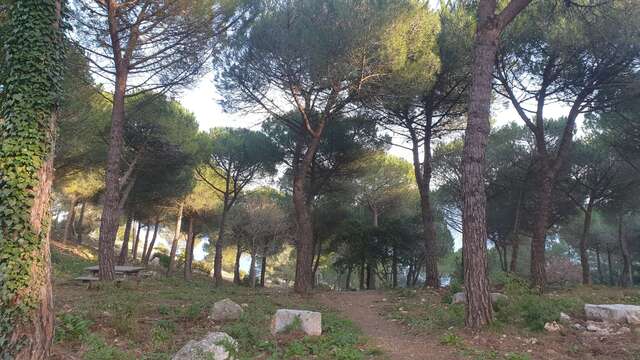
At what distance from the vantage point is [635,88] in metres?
12.1

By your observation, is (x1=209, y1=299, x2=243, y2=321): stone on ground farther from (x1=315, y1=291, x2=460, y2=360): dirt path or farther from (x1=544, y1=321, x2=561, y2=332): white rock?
(x1=544, y1=321, x2=561, y2=332): white rock

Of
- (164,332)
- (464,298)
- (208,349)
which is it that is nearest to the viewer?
(208,349)

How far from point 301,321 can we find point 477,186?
3271 millimetres

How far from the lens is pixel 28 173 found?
15.6 feet

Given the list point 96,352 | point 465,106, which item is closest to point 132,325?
point 96,352

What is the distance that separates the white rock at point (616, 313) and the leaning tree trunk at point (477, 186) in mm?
1771

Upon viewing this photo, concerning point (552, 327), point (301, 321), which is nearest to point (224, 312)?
point (301, 321)

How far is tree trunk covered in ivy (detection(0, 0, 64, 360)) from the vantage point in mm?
4484

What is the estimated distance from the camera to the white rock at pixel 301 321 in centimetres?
664

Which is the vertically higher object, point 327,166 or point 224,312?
point 327,166

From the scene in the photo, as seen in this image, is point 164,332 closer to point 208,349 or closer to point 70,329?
point 70,329

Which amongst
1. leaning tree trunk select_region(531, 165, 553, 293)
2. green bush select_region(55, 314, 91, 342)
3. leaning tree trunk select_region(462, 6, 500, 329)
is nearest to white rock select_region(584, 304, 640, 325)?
leaning tree trunk select_region(462, 6, 500, 329)

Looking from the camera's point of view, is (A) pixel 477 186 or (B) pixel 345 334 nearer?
(B) pixel 345 334

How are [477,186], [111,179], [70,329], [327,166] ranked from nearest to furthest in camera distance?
[70,329]
[477,186]
[111,179]
[327,166]
